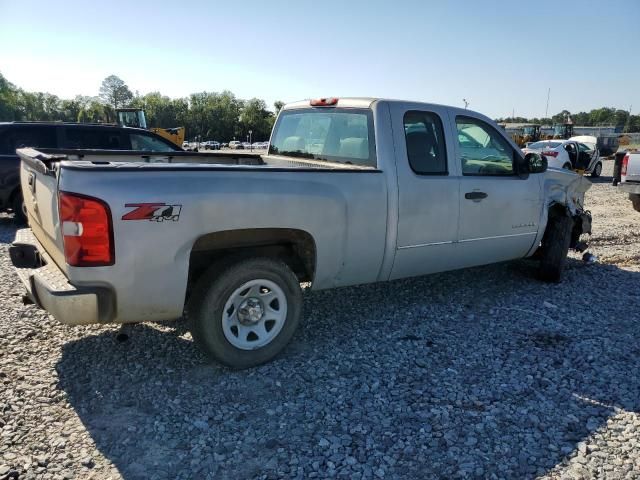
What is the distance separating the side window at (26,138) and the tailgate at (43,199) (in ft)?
16.2

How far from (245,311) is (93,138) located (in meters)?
6.44

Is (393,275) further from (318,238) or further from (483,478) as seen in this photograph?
(483,478)

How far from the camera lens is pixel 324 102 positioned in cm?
482

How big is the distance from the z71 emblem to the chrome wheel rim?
29.1 inches

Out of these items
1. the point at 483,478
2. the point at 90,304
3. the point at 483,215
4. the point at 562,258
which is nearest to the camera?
the point at 483,478

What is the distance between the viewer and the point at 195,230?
314cm

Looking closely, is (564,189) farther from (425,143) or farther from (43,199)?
(43,199)

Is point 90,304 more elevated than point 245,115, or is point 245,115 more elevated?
point 245,115

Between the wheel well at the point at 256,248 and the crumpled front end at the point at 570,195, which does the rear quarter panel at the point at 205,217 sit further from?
the crumpled front end at the point at 570,195

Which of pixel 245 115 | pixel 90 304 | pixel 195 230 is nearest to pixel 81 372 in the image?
pixel 90 304

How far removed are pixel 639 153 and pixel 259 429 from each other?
35.3ft

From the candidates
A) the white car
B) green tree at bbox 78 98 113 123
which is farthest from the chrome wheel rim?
green tree at bbox 78 98 113 123

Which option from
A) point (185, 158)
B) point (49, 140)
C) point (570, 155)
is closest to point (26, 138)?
point (49, 140)

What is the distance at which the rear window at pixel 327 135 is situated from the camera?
14.0ft
